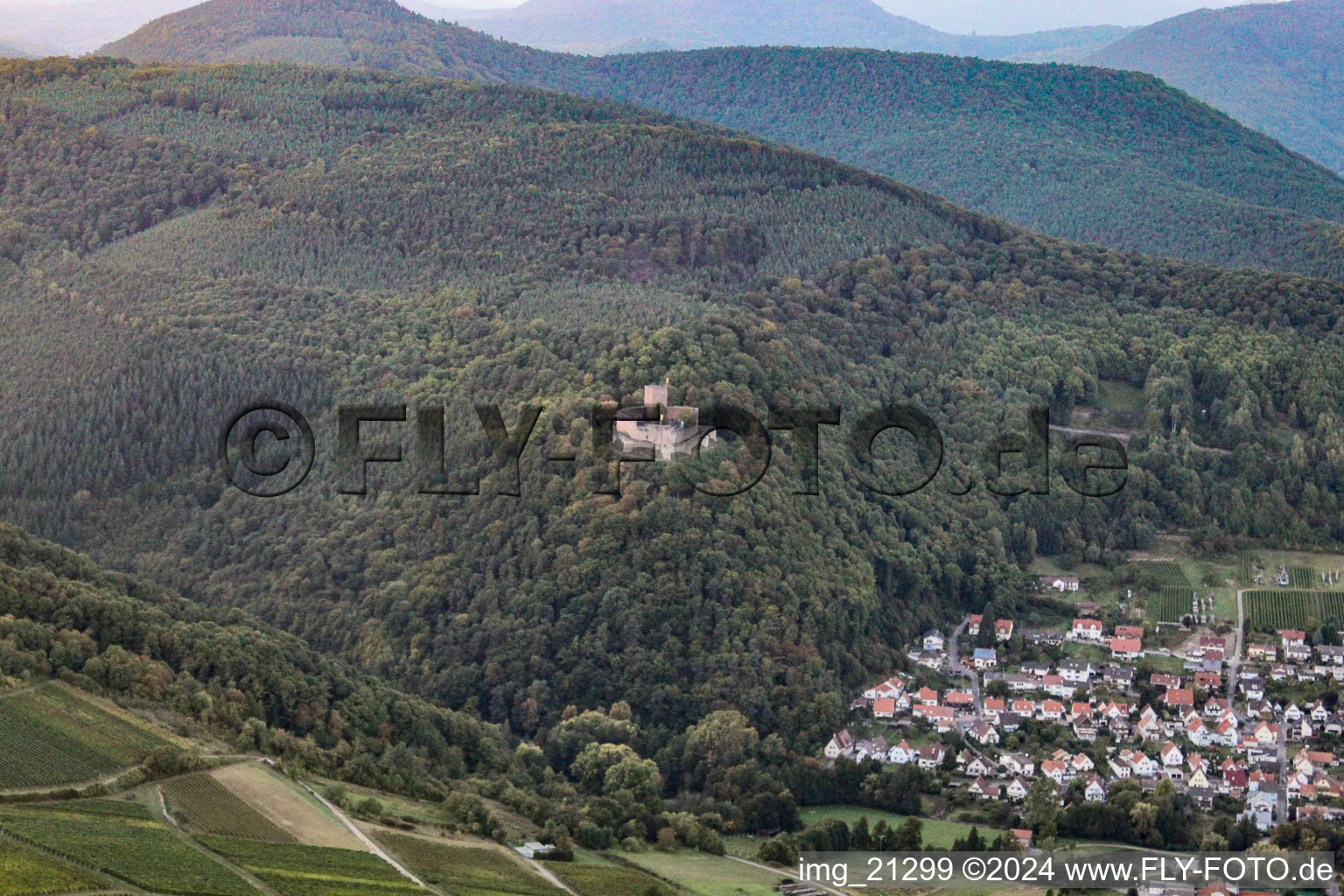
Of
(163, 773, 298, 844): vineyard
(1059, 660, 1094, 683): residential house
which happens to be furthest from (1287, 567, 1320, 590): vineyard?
(163, 773, 298, 844): vineyard

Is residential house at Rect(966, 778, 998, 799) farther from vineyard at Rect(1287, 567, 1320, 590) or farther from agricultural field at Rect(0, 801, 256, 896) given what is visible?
agricultural field at Rect(0, 801, 256, 896)

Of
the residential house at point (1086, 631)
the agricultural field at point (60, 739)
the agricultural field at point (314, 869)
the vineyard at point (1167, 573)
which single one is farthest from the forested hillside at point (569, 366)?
the agricultural field at point (314, 869)

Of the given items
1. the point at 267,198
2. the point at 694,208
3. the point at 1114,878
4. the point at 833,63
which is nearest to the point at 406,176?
the point at 267,198

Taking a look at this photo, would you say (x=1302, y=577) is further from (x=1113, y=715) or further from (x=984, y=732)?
(x=984, y=732)

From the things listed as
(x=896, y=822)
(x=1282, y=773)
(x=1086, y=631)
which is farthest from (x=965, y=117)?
(x=896, y=822)

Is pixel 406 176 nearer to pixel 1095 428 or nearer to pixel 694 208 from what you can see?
pixel 694 208

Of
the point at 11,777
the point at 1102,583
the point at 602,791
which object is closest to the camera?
the point at 11,777
